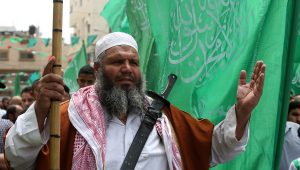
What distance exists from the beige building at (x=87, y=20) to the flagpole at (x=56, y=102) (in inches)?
1244

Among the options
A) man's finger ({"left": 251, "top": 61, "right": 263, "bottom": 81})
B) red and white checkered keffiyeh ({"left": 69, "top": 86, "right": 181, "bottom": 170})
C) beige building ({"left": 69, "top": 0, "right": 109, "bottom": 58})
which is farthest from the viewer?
beige building ({"left": 69, "top": 0, "right": 109, "bottom": 58})

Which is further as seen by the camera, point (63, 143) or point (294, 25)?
point (294, 25)

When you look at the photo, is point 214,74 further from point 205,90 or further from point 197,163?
point 197,163

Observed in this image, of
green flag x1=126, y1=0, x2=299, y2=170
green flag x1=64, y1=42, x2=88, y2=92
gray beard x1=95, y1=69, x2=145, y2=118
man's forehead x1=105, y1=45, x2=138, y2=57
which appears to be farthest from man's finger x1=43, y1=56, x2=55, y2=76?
green flag x1=64, y1=42, x2=88, y2=92

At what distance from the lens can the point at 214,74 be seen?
12.2ft

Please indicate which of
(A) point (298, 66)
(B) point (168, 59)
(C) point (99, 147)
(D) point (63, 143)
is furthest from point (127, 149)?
(A) point (298, 66)

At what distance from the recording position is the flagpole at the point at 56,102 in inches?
92.6

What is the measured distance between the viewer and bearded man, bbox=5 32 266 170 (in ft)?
8.46

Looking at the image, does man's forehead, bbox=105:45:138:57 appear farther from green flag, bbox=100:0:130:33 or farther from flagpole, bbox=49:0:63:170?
green flag, bbox=100:0:130:33

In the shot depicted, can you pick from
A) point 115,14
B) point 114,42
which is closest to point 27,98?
point 115,14

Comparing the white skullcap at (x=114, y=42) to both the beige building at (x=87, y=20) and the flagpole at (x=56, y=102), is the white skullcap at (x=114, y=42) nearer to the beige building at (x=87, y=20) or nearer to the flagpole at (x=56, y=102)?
the flagpole at (x=56, y=102)

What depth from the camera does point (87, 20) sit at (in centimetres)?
3922

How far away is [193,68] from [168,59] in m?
0.29

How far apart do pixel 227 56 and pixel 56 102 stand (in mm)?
1555
